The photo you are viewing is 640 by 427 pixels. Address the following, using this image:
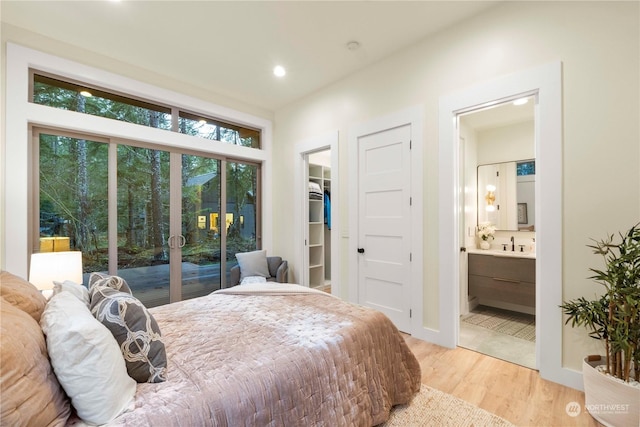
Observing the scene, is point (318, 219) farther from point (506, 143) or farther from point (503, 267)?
point (506, 143)

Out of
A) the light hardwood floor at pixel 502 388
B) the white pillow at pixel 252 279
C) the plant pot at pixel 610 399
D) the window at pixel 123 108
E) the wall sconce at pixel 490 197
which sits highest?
the window at pixel 123 108

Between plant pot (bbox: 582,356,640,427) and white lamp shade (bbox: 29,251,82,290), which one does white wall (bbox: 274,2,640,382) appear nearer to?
plant pot (bbox: 582,356,640,427)

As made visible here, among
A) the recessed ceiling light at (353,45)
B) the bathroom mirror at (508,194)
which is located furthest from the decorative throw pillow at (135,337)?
the bathroom mirror at (508,194)

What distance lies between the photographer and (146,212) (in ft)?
11.1

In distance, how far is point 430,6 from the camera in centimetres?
236

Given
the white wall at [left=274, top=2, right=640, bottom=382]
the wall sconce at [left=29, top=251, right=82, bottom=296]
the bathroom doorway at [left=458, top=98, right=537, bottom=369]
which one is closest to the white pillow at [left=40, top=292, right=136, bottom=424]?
the wall sconce at [left=29, top=251, right=82, bottom=296]

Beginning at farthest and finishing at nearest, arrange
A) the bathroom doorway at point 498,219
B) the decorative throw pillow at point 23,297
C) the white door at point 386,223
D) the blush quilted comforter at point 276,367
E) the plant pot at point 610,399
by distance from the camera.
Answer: the bathroom doorway at point 498,219 < the white door at point 386,223 < the plant pot at point 610,399 < the decorative throw pillow at point 23,297 < the blush quilted comforter at point 276,367

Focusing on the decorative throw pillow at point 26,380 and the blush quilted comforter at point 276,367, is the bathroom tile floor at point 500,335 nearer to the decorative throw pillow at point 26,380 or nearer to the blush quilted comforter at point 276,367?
the blush quilted comforter at point 276,367

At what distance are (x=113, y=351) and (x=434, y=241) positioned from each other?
2515 mm

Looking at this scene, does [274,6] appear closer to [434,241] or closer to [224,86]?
[224,86]

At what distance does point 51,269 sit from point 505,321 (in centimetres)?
436

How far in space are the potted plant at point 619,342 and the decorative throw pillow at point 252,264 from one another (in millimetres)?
3245

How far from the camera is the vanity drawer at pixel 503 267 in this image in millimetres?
3283

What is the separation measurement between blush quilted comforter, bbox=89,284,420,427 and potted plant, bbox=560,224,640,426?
40.1 inches
